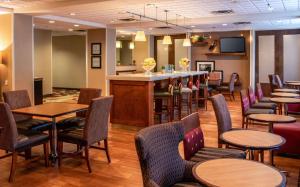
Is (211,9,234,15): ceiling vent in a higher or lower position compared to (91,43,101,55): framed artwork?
higher

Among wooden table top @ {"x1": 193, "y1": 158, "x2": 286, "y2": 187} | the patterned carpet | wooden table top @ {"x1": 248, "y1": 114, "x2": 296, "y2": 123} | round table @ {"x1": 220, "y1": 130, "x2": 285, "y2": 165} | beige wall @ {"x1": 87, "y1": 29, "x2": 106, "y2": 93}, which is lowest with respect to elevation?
the patterned carpet

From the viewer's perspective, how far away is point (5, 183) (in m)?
3.46

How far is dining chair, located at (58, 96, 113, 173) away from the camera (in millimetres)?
3711

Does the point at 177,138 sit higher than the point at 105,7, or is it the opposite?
the point at 105,7

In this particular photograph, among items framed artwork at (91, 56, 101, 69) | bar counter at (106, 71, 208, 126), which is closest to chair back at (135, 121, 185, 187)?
bar counter at (106, 71, 208, 126)

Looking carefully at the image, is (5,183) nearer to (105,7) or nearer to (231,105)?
(105,7)

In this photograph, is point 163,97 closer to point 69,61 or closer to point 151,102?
point 151,102

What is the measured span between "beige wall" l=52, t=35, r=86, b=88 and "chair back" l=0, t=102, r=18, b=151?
1036 centimetres

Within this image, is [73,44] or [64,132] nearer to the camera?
[64,132]

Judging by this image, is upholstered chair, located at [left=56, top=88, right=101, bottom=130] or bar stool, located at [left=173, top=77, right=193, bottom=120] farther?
bar stool, located at [left=173, top=77, right=193, bottom=120]

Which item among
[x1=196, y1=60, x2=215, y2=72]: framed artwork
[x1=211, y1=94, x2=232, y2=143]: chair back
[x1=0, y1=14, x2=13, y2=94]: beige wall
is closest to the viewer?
[x1=211, y1=94, x2=232, y2=143]: chair back

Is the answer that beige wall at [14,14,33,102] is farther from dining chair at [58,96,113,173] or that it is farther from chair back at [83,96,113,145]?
chair back at [83,96,113,145]

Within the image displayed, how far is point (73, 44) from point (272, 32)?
855 centimetres

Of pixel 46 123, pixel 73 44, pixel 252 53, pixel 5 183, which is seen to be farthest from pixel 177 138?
pixel 73 44
